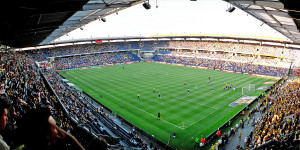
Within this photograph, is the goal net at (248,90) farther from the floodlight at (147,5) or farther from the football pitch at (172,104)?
the floodlight at (147,5)

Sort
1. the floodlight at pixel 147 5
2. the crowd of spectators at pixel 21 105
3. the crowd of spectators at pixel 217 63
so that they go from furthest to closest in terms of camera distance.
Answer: the crowd of spectators at pixel 217 63, the floodlight at pixel 147 5, the crowd of spectators at pixel 21 105

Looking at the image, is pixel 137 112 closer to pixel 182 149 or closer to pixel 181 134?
pixel 181 134

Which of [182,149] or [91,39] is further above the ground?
[91,39]

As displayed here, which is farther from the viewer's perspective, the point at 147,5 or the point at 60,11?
the point at 147,5

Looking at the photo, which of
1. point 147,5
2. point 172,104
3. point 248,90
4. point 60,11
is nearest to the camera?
point 60,11

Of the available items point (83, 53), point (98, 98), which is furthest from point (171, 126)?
point (83, 53)

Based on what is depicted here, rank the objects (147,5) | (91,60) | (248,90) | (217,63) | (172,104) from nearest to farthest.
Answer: (147,5) → (172,104) → (248,90) → (217,63) → (91,60)

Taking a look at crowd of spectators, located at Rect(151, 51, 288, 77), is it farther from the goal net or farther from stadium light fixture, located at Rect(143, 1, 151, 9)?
stadium light fixture, located at Rect(143, 1, 151, 9)

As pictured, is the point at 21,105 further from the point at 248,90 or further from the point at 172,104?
the point at 248,90

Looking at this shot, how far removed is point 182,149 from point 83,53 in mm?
68203

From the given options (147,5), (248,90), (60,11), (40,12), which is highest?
(147,5)

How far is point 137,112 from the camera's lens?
78.5 feet

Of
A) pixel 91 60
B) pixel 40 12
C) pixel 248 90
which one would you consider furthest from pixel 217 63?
pixel 40 12


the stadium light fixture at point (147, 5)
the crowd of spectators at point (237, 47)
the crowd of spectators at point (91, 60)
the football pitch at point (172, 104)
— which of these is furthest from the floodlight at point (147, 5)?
the crowd of spectators at point (237, 47)
